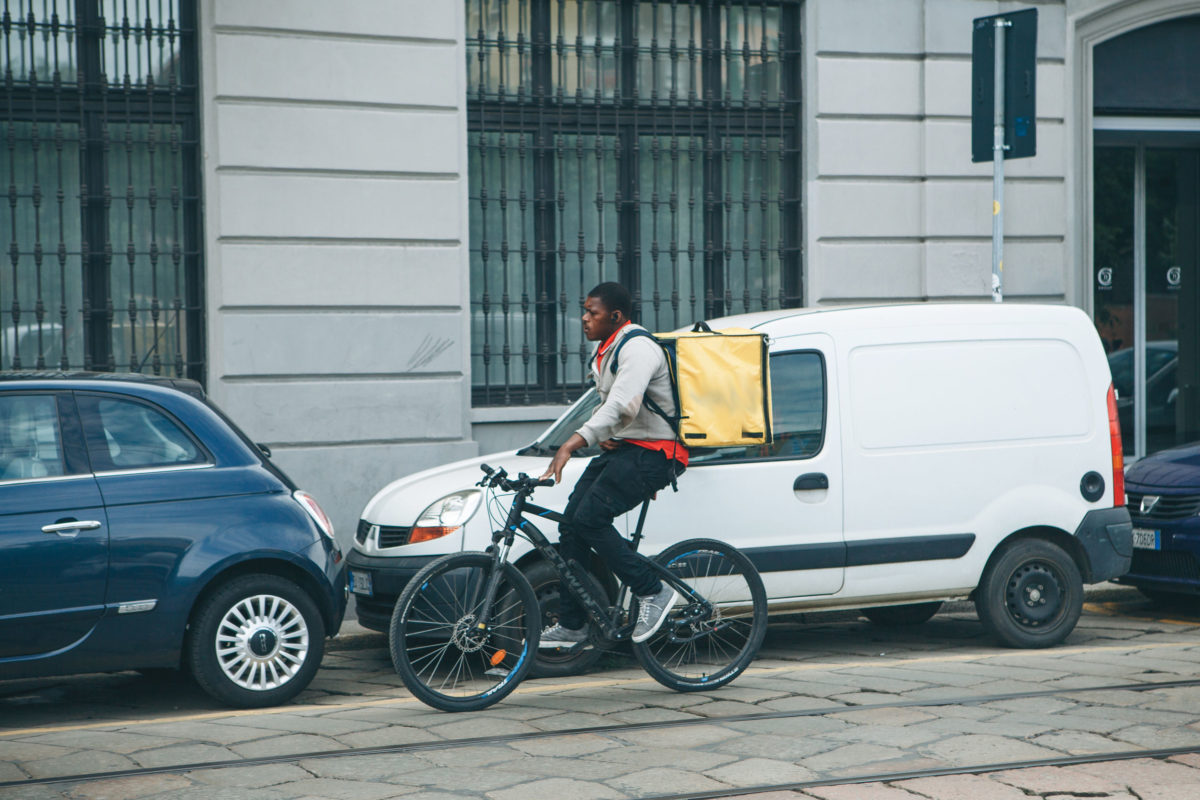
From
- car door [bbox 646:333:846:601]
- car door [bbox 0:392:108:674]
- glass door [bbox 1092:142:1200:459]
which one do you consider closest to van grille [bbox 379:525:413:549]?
car door [bbox 646:333:846:601]

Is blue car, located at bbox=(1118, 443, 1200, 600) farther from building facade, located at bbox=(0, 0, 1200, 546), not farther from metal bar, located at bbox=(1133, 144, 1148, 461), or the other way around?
metal bar, located at bbox=(1133, 144, 1148, 461)

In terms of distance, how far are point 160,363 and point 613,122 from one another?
12.7 feet

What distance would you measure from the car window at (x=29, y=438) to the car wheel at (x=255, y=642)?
893mm

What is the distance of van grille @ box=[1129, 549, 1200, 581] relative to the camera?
8172 millimetres

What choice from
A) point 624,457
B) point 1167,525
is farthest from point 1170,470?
point 624,457

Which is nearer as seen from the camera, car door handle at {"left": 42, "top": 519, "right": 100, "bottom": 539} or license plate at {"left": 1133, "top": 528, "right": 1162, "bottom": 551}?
car door handle at {"left": 42, "top": 519, "right": 100, "bottom": 539}

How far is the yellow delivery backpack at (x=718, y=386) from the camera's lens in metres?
6.18

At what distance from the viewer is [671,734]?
18.1ft

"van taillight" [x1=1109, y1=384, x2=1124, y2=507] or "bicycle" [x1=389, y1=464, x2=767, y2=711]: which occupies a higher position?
"van taillight" [x1=1109, y1=384, x2=1124, y2=507]

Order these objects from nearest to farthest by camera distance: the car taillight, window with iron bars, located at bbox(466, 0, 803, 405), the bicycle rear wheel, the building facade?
the bicycle rear wheel < the car taillight < the building facade < window with iron bars, located at bbox(466, 0, 803, 405)

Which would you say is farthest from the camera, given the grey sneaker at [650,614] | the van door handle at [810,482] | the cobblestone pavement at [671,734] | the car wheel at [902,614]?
the car wheel at [902,614]

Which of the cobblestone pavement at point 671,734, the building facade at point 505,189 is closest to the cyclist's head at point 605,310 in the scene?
the cobblestone pavement at point 671,734

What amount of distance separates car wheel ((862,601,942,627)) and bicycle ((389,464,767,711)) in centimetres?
209

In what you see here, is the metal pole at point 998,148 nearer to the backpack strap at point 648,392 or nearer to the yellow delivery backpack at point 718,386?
the yellow delivery backpack at point 718,386
